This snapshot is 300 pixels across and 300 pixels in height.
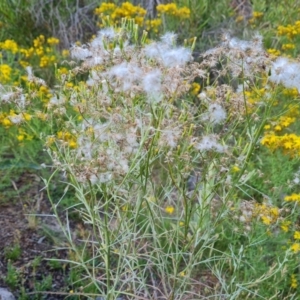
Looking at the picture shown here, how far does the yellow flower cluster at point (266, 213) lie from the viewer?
2.72 m

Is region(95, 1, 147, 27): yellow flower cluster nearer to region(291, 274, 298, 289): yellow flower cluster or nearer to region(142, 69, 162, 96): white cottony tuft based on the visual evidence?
region(291, 274, 298, 289): yellow flower cluster

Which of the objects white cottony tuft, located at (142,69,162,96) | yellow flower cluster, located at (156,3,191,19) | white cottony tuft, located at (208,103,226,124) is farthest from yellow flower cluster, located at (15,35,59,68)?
white cottony tuft, located at (142,69,162,96)

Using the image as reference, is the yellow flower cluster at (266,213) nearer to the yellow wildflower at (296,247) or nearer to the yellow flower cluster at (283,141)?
the yellow wildflower at (296,247)

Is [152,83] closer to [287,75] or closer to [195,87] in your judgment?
[287,75]

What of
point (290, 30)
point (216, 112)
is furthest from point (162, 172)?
point (290, 30)

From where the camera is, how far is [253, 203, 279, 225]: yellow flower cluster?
2.72 m

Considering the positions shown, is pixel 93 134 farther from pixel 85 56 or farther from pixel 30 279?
pixel 30 279

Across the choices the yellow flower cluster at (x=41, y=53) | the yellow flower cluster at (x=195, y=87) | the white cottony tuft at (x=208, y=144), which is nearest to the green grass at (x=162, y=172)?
the white cottony tuft at (x=208, y=144)

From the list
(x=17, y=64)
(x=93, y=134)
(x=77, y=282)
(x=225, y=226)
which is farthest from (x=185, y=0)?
(x=93, y=134)

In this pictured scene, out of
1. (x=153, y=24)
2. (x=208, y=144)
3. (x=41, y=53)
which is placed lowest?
(x=41, y=53)

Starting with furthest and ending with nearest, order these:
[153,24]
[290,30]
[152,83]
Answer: [153,24] < [290,30] < [152,83]

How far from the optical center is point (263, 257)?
3.16 metres

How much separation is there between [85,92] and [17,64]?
2489 mm

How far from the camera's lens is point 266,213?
2.76m
